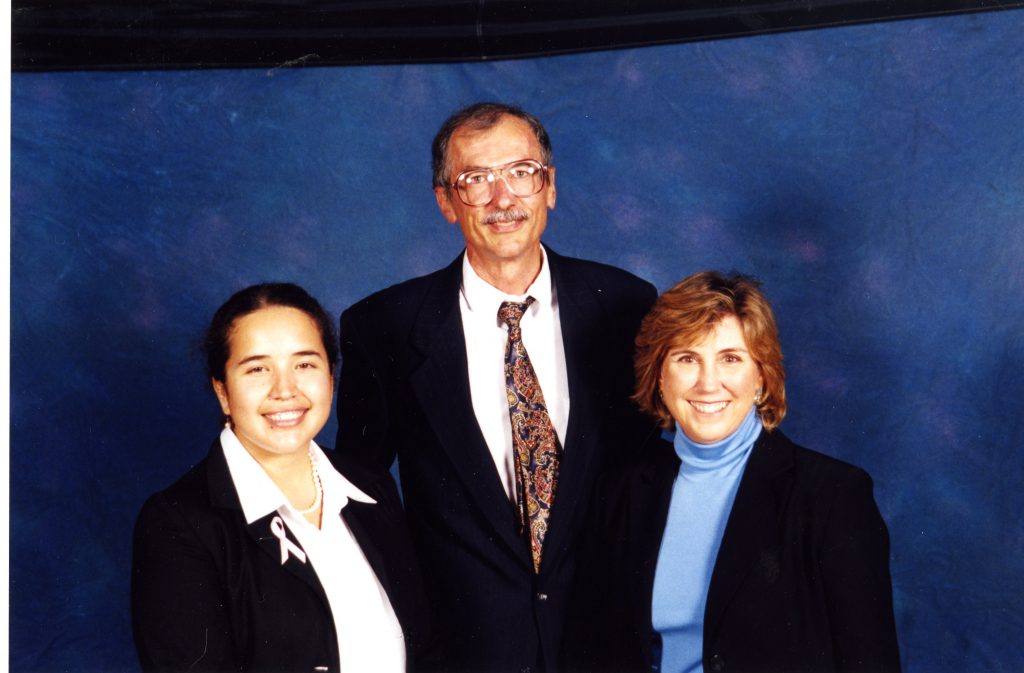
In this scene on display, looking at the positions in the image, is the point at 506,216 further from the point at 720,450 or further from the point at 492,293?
the point at 720,450

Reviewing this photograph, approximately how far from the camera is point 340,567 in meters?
2.93

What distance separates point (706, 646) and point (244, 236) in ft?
6.39

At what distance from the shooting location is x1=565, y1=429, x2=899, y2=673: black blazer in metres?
2.81

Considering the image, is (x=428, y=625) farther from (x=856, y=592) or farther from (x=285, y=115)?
(x=285, y=115)

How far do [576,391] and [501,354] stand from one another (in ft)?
0.79

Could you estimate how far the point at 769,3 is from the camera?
357 centimetres

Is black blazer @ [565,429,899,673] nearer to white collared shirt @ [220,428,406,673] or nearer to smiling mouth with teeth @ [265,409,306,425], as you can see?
white collared shirt @ [220,428,406,673]

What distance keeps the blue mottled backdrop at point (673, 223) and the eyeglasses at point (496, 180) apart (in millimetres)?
387

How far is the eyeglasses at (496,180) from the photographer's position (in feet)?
10.4

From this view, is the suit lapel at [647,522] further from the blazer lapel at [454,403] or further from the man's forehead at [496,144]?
the man's forehead at [496,144]

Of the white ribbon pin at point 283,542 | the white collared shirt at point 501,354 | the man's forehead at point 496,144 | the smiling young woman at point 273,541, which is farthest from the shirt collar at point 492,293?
the white ribbon pin at point 283,542

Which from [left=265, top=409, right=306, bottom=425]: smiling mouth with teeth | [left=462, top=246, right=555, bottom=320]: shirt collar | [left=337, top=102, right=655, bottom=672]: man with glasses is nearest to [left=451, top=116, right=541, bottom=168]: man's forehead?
[left=337, top=102, right=655, bottom=672]: man with glasses

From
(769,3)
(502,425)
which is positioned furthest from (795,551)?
(769,3)

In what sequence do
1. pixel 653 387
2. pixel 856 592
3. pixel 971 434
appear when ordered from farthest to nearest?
1. pixel 971 434
2. pixel 653 387
3. pixel 856 592
